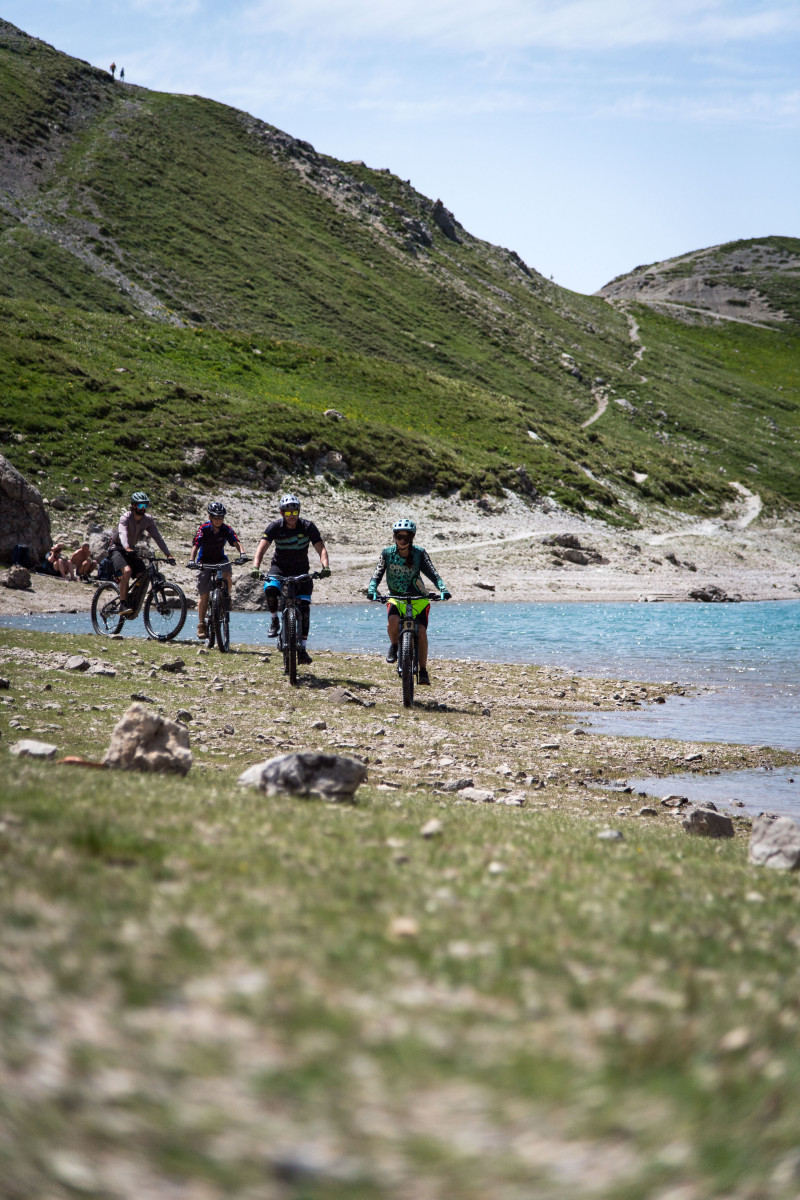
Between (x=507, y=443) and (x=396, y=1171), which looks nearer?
(x=396, y=1171)

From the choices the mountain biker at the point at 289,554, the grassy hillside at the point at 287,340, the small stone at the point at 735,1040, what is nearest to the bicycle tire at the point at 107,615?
the mountain biker at the point at 289,554

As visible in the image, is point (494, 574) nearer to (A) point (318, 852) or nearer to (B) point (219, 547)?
(B) point (219, 547)

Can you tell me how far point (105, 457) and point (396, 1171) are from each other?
59.8 metres

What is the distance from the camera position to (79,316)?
3219 inches

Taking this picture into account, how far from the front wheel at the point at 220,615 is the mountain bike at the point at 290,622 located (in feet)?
12.6

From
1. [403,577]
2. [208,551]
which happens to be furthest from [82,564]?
[403,577]

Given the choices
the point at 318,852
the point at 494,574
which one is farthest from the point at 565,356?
the point at 318,852

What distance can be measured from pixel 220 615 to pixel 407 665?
6.86 meters

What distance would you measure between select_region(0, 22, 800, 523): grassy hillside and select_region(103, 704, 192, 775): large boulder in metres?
46.7

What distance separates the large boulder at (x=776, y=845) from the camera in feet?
24.7

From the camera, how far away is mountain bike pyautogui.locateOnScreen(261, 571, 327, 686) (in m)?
18.6

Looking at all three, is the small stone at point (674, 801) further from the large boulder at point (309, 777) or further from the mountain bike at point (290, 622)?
Result: the mountain bike at point (290, 622)

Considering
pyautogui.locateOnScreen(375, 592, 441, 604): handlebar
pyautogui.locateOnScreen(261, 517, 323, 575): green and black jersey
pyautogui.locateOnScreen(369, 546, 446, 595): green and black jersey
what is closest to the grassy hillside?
pyautogui.locateOnScreen(261, 517, 323, 575): green and black jersey

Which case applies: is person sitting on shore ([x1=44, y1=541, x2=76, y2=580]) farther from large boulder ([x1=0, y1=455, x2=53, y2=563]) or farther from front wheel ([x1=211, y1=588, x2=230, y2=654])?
front wheel ([x1=211, y1=588, x2=230, y2=654])
